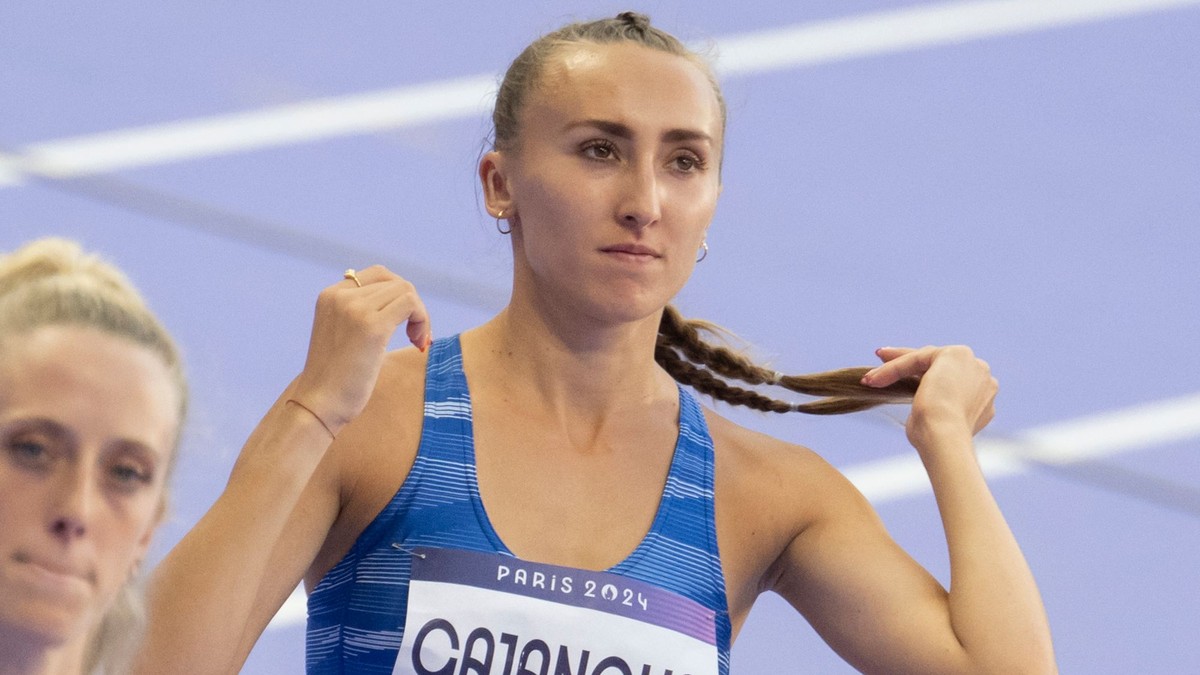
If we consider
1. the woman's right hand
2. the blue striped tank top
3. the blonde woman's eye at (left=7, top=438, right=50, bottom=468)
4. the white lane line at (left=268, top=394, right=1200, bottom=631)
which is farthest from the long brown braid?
the white lane line at (left=268, top=394, right=1200, bottom=631)

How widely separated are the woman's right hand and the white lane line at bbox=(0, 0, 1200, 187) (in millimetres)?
1933

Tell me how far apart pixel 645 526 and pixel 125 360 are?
1.17 m

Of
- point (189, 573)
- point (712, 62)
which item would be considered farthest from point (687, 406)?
point (189, 573)

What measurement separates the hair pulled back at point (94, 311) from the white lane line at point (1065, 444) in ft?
10.4

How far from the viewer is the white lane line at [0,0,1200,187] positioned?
509 centimetres

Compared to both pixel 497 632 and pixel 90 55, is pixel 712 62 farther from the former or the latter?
pixel 90 55

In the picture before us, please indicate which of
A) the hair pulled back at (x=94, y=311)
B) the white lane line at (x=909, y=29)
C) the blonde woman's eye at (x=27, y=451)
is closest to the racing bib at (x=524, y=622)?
the hair pulled back at (x=94, y=311)

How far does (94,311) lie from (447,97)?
4.48 meters

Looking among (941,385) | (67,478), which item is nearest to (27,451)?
(67,478)

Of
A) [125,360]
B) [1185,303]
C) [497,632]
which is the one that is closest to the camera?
[125,360]

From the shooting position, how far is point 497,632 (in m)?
2.16

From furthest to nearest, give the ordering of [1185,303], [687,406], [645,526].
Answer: [1185,303] → [687,406] → [645,526]

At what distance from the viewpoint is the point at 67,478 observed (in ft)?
3.83

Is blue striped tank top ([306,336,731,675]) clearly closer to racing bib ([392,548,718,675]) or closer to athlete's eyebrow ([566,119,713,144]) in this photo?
racing bib ([392,548,718,675])
